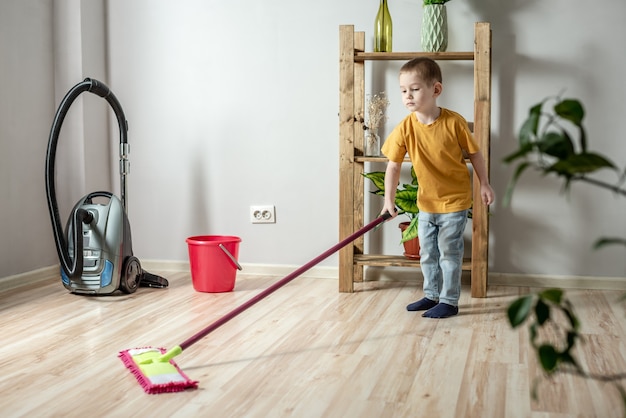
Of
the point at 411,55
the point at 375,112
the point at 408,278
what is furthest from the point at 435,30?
the point at 408,278

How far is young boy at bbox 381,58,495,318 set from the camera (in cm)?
264

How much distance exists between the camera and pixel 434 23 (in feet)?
9.91

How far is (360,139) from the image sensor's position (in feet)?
10.4

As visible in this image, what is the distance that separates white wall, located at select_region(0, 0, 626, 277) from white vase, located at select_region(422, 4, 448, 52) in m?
0.19

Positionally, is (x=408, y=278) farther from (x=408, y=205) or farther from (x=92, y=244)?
(x=92, y=244)

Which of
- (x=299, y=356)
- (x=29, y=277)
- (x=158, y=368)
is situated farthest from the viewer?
(x=29, y=277)

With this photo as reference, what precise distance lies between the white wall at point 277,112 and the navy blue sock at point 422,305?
0.60 metres

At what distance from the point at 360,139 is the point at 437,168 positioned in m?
0.55

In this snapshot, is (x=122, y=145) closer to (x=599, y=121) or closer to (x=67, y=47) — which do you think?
(x=67, y=47)

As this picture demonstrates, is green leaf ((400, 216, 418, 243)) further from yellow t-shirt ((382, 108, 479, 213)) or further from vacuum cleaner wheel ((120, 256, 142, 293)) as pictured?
vacuum cleaner wheel ((120, 256, 142, 293))

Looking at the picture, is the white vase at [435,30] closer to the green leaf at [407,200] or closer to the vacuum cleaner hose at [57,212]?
the green leaf at [407,200]

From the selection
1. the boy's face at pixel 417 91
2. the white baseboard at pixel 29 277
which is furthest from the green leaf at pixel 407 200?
the white baseboard at pixel 29 277

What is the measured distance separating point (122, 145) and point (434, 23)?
58.8 inches

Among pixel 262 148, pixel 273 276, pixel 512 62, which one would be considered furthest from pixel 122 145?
pixel 512 62
